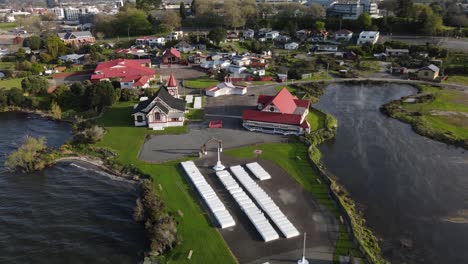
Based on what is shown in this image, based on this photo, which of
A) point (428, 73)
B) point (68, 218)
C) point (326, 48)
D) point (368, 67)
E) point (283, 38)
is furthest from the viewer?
point (283, 38)


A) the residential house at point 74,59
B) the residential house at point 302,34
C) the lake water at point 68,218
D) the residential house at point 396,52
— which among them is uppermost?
the residential house at point 302,34

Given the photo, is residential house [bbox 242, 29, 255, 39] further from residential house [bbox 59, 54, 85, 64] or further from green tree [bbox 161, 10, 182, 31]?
residential house [bbox 59, 54, 85, 64]

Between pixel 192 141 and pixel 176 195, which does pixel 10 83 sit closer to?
pixel 192 141

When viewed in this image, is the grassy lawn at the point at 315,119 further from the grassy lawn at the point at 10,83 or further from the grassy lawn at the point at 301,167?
the grassy lawn at the point at 10,83

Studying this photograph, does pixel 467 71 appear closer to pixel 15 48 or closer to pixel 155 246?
pixel 155 246

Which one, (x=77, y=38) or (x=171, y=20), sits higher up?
(x=171, y=20)

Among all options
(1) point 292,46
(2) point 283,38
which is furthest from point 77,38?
(1) point 292,46

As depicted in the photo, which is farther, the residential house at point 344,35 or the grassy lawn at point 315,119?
the residential house at point 344,35

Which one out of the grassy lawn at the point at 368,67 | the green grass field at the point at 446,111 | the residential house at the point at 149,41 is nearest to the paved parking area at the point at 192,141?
the green grass field at the point at 446,111
